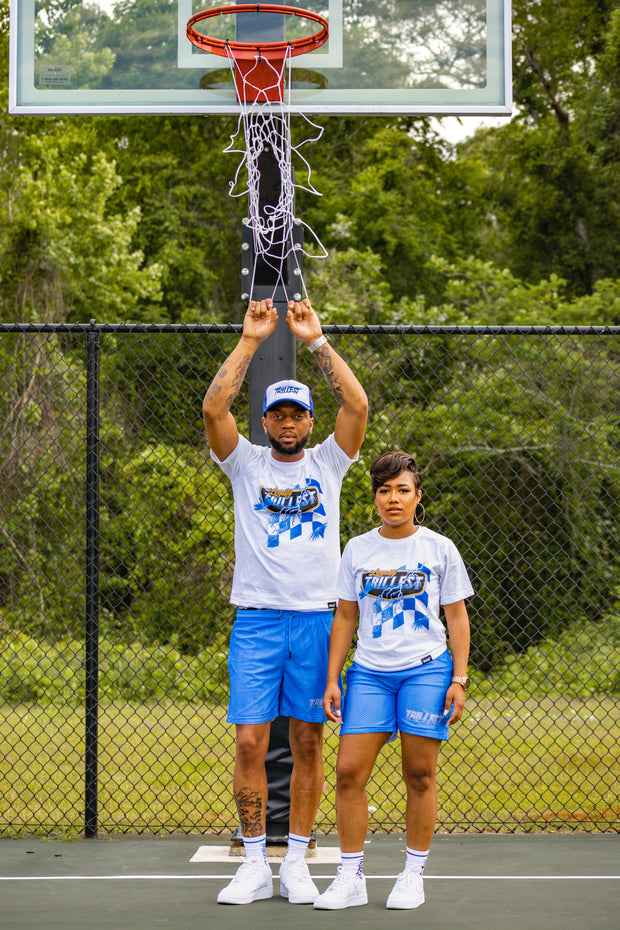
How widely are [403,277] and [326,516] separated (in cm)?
1456

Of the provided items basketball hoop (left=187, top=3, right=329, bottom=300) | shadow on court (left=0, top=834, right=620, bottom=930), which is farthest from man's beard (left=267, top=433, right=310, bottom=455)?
shadow on court (left=0, top=834, right=620, bottom=930)

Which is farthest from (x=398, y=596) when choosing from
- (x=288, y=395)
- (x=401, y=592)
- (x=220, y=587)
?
(x=220, y=587)

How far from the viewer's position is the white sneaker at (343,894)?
11.7 ft

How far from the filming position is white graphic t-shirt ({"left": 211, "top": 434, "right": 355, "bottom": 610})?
3727 mm

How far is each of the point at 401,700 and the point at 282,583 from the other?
599 millimetres

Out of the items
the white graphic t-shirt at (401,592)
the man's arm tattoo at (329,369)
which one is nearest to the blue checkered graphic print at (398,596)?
the white graphic t-shirt at (401,592)

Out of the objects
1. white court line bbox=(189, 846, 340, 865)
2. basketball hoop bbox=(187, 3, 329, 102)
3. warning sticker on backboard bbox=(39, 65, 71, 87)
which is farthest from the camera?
warning sticker on backboard bbox=(39, 65, 71, 87)

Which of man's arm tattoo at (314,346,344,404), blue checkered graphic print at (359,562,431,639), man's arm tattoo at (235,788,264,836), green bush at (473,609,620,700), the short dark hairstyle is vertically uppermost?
man's arm tattoo at (314,346,344,404)

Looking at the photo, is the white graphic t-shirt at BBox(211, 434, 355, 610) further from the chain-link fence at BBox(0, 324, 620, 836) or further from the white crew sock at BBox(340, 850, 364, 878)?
the chain-link fence at BBox(0, 324, 620, 836)

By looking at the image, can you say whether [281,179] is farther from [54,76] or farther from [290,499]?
[290,499]

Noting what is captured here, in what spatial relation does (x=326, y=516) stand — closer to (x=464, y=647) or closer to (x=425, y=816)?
(x=464, y=647)

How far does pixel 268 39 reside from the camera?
174 inches

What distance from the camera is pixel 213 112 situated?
14.7ft

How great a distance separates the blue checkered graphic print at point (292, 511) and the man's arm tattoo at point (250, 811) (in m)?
0.91
